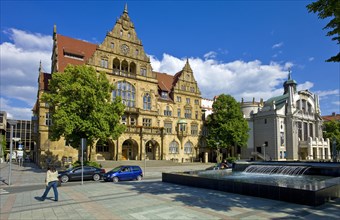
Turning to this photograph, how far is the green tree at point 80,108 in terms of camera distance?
3130 cm

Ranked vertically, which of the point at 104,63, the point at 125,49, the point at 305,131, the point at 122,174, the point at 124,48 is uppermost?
the point at 124,48

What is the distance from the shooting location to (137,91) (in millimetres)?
51812

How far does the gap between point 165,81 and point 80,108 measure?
32369 millimetres

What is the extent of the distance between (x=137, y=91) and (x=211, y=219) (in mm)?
43496

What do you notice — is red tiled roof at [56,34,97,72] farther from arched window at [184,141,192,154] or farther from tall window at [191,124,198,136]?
arched window at [184,141,192,154]

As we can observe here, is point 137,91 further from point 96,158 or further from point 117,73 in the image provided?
point 96,158

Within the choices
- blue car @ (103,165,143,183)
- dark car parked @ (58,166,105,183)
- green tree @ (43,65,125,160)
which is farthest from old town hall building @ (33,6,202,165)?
blue car @ (103,165,143,183)

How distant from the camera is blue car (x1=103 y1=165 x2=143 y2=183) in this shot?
77.7ft

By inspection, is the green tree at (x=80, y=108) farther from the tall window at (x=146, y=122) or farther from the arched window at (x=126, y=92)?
the tall window at (x=146, y=122)

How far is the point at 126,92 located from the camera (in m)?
50.5

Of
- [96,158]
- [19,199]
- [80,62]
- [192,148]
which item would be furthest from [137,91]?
[19,199]

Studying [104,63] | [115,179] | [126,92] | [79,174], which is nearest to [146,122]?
[126,92]

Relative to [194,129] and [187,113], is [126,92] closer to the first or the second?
[187,113]

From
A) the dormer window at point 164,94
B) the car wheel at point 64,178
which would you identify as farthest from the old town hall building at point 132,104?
the car wheel at point 64,178
